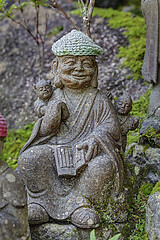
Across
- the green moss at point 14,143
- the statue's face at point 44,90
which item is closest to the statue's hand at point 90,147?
the statue's face at point 44,90

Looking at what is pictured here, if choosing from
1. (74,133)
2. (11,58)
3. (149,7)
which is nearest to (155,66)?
(149,7)

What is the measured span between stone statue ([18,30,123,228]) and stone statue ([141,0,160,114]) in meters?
1.39

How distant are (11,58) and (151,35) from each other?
4947 millimetres

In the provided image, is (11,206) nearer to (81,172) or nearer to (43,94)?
(81,172)

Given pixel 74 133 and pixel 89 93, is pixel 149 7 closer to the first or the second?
pixel 89 93

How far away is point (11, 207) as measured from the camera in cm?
351

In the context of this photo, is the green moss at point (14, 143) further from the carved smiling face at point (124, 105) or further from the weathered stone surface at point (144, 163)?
the carved smiling face at point (124, 105)

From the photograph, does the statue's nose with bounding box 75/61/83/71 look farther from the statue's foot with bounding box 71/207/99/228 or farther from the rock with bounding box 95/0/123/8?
the rock with bounding box 95/0/123/8

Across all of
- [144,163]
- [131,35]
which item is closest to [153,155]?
[144,163]

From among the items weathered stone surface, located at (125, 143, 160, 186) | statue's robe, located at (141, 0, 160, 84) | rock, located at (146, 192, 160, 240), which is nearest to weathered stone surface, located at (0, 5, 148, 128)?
statue's robe, located at (141, 0, 160, 84)

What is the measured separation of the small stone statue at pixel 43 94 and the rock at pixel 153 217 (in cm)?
150

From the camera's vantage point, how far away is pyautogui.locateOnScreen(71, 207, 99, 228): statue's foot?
418cm

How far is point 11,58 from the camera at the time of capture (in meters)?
10.2

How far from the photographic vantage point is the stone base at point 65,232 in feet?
13.9
